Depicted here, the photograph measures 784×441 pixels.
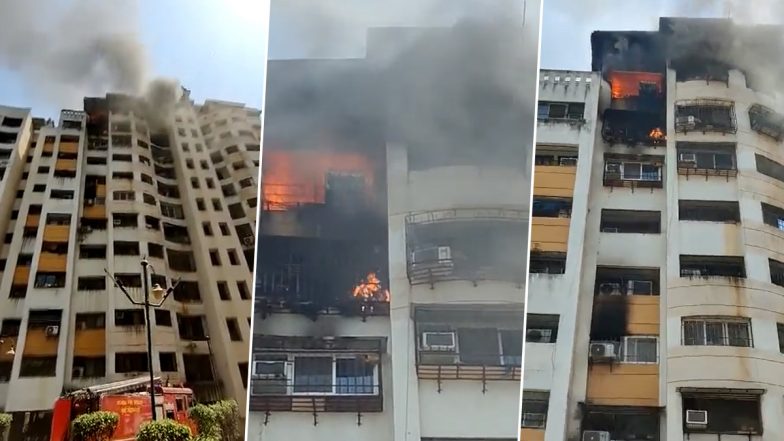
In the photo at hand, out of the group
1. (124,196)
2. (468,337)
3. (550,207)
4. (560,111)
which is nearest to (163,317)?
(124,196)

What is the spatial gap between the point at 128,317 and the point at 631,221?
2189 millimetres

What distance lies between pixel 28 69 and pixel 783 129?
3354mm

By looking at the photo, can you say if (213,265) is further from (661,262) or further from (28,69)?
(661,262)

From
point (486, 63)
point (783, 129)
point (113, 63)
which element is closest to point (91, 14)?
point (113, 63)

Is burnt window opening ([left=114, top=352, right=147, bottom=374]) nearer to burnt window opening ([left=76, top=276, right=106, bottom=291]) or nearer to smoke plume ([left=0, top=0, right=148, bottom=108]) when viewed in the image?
burnt window opening ([left=76, top=276, right=106, bottom=291])

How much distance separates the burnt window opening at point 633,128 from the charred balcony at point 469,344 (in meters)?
0.89

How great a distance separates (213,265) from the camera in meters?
3.21

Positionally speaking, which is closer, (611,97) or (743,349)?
(743,349)

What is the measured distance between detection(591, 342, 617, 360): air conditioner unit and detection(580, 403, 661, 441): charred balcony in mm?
203

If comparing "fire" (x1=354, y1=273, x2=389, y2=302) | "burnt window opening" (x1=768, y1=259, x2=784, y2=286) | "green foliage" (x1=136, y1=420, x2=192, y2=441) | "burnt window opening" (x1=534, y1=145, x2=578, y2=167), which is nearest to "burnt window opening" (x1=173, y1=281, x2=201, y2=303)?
"green foliage" (x1=136, y1=420, x2=192, y2=441)

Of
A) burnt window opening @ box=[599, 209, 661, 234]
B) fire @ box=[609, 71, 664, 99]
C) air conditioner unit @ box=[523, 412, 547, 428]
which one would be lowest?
air conditioner unit @ box=[523, 412, 547, 428]

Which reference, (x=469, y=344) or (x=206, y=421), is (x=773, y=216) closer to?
(x=469, y=344)

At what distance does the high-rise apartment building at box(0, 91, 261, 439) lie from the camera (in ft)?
9.82

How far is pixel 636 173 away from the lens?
3.30 metres
